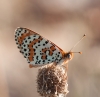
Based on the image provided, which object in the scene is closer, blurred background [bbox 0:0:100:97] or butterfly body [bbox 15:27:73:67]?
butterfly body [bbox 15:27:73:67]

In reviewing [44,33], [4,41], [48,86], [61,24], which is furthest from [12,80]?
[48,86]

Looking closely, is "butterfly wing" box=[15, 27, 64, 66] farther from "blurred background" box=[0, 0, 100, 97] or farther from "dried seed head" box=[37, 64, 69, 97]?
"blurred background" box=[0, 0, 100, 97]

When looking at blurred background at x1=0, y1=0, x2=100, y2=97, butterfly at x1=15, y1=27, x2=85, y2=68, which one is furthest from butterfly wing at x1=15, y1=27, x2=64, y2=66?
blurred background at x1=0, y1=0, x2=100, y2=97

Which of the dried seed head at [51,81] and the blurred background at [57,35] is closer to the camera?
the dried seed head at [51,81]

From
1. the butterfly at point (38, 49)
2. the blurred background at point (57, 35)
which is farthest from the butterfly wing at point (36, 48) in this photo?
the blurred background at point (57, 35)

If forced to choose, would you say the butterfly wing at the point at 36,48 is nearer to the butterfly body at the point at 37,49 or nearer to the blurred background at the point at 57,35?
the butterfly body at the point at 37,49

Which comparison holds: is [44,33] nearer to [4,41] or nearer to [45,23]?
[45,23]
